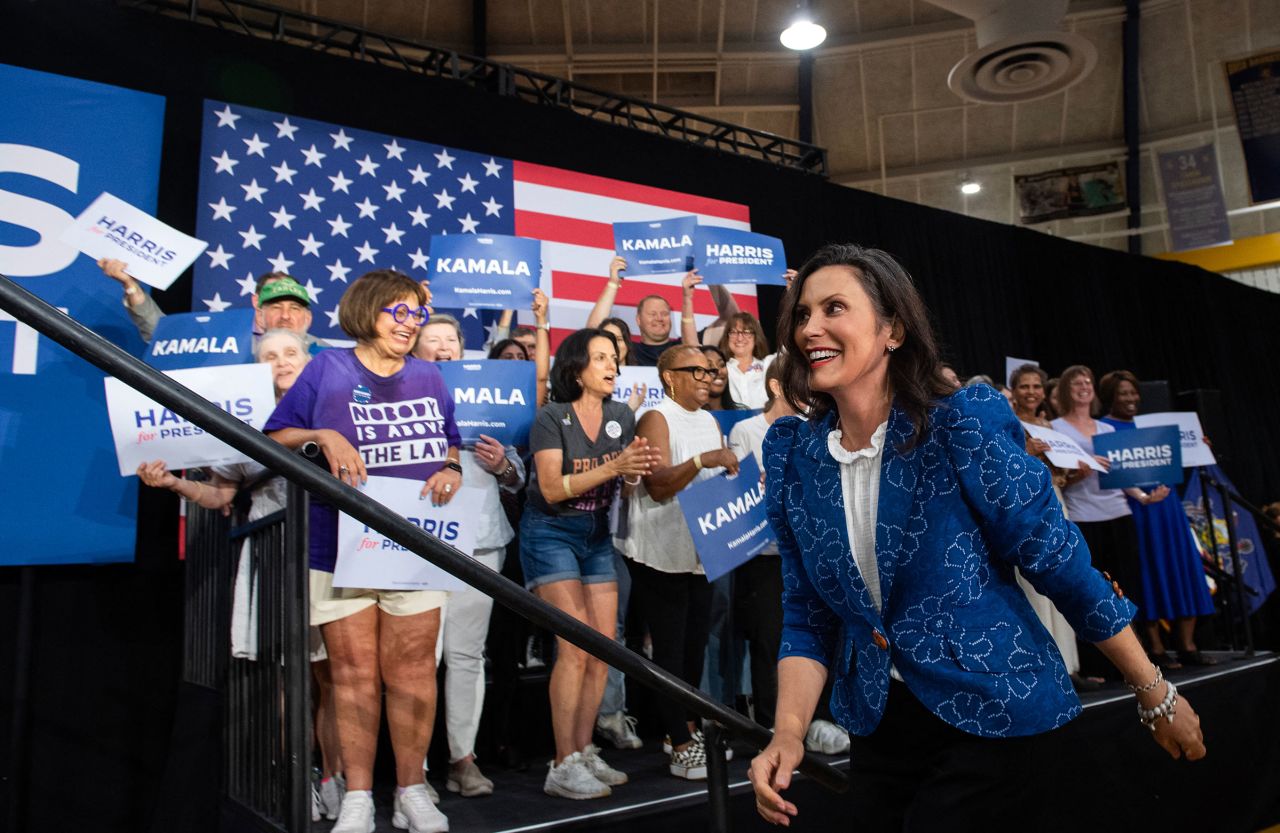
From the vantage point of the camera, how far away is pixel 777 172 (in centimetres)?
695

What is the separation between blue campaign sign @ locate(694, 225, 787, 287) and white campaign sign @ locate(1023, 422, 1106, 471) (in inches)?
60.7

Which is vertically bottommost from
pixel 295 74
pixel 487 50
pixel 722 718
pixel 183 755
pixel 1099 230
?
pixel 183 755

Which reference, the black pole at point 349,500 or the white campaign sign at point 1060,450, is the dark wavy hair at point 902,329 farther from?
the white campaign sign at point 1060,450

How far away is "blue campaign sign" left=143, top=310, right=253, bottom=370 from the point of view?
3.21m

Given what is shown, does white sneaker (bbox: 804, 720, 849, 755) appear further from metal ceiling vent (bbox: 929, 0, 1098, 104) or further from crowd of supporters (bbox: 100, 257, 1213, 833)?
metal ceiling vent (bbox: 929, 0, 1098, 104)

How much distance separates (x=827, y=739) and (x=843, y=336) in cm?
227

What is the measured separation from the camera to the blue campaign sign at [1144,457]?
476 cm

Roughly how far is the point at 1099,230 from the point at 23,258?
13178 millimetres

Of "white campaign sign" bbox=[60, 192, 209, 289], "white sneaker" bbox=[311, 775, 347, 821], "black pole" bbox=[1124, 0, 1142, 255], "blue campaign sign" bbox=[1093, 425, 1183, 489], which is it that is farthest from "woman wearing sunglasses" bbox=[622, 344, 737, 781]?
"black pole" bbox=[1124, 0, 1142, 255]

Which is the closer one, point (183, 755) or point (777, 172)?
point (183, 755)

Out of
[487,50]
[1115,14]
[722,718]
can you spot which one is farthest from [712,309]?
[1115,14]

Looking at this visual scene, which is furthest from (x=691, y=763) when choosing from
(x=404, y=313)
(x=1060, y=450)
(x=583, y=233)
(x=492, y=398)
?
(x=583, y=233)

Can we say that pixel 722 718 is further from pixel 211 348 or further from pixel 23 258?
pixel 23 258

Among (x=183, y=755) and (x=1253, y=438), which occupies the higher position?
(x=1253, y=438)
